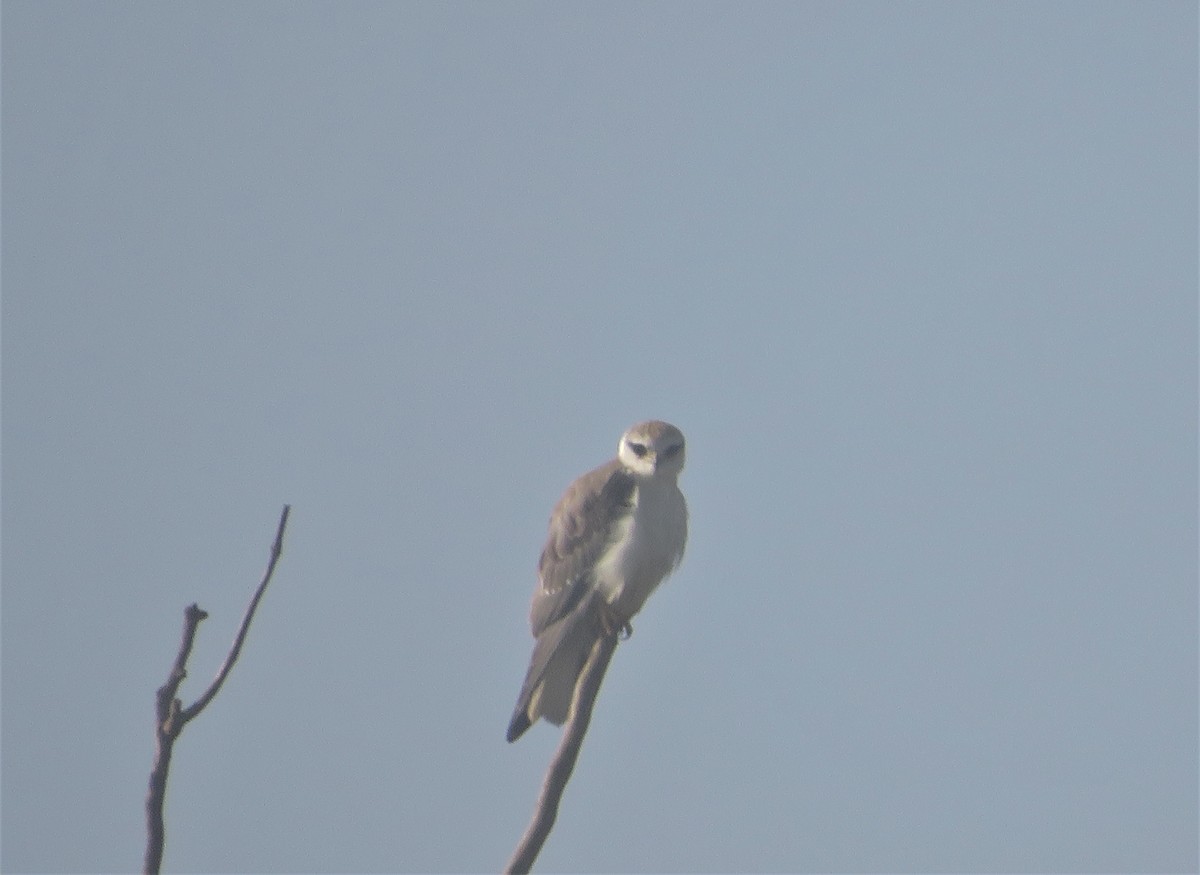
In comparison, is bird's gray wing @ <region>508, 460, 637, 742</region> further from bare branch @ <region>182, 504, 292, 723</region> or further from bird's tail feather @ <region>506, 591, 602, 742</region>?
bare branch @ <region>182, 504, 292, 723</region>

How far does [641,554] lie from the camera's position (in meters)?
8.41

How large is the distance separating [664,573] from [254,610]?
17.5 ft

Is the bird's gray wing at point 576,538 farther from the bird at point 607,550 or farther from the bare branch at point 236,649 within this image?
the bare branch at point 236,649

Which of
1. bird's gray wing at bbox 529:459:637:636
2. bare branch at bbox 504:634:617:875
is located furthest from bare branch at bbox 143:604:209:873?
bird's gray wing at bbox 529:459:637:636

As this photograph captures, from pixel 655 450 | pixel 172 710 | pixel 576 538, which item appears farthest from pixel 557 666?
pixel 172 710

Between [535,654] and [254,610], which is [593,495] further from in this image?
[254,610]

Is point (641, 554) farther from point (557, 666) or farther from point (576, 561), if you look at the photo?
point (557, 666)

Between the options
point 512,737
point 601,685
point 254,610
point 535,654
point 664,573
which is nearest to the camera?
point 254,610

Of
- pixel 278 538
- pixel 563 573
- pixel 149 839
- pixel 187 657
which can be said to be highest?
pixel 563 573

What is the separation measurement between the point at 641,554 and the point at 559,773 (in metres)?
4.46

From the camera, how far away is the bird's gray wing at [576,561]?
809cm

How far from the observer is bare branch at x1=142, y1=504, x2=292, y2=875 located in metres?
3.05

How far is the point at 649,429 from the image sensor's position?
9.00 m

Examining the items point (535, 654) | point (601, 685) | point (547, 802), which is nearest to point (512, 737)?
point (535, 654)
